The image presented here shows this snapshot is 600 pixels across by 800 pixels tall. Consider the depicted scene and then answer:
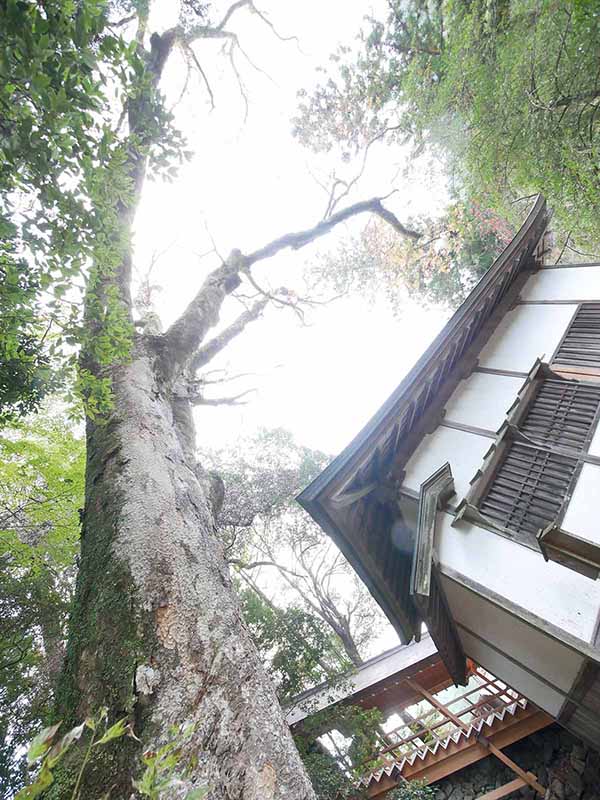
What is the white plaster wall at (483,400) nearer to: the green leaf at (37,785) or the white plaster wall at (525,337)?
the white plaster wall at (525,337)

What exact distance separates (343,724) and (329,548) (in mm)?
6723

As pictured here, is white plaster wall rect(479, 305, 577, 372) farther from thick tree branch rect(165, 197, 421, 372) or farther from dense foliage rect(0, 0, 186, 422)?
dense foliage rect(0, 0, 186, 422)

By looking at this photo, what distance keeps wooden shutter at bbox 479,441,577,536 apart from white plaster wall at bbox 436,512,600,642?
0.25m

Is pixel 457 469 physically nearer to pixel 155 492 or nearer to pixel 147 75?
pixel 155 492

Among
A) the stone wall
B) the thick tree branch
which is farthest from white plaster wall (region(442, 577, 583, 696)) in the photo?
the thick tree branch

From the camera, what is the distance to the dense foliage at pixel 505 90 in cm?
381

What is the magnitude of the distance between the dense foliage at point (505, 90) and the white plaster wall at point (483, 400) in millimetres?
2458

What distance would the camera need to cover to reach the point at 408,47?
6.79 metres

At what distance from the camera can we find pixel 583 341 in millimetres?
4527

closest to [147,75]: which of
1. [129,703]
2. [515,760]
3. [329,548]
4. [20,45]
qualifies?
[20,45]

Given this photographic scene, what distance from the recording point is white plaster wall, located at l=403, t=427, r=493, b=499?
419 cm

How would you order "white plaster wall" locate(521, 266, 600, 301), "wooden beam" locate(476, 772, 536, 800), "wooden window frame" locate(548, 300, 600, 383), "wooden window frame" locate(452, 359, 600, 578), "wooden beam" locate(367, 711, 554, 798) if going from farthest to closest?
"wooden beam" locate(367, 711, 554, 798)
"wooden beam" locate(476, 772, 536, 800)
"white plaster wall" locate(521, 266, 600, 301)
"wooden window frame" locate(548, 300, 600, 383)
"wooden window frame" locate(452, 359, 600, 578)

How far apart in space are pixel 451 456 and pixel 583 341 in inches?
86.3

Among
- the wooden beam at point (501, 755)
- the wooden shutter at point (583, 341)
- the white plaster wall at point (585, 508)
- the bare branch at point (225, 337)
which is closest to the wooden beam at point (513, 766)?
the wooden beam at point (501, 755)
